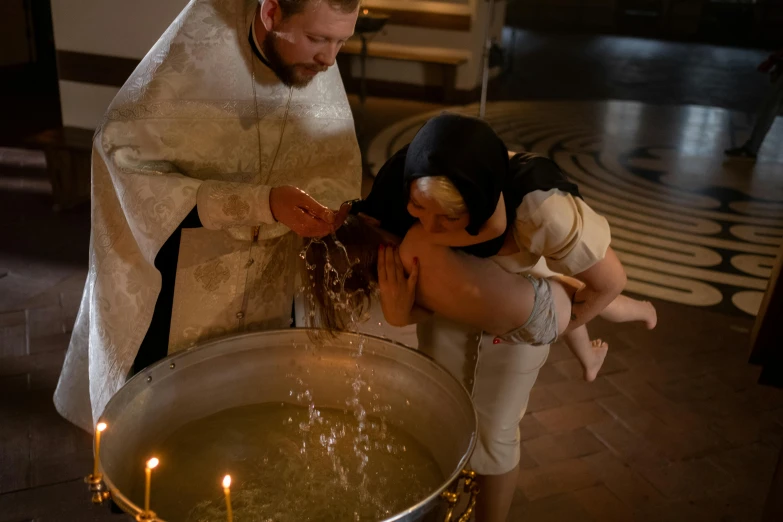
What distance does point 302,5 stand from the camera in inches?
46.9

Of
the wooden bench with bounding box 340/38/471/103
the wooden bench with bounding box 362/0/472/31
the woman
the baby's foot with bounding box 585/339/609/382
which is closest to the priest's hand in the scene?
the woman

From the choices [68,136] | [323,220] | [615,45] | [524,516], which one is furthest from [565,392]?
[615,45]

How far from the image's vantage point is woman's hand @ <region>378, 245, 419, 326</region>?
4.01 ft

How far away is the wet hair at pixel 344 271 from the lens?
4.09 ft

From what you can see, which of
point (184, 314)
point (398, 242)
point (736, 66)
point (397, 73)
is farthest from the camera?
point (736, 66)

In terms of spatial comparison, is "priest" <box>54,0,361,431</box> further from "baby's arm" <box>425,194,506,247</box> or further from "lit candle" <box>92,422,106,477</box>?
"lit candle" <box>92,422,106,477</box>

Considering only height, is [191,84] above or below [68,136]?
above

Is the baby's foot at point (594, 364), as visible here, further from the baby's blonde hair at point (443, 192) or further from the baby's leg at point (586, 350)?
the baby's blonde hair at point (443, 192)

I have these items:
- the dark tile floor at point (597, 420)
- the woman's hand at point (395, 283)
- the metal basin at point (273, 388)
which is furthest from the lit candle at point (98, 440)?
the dark tile floor at point (597, 420)

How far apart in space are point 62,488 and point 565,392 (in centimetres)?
150

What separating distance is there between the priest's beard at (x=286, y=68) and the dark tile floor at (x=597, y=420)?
1.17 meters

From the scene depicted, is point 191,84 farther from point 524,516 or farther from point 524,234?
point 524,516

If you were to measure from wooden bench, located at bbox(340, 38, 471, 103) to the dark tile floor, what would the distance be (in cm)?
360

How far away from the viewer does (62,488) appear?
184 centimetres
